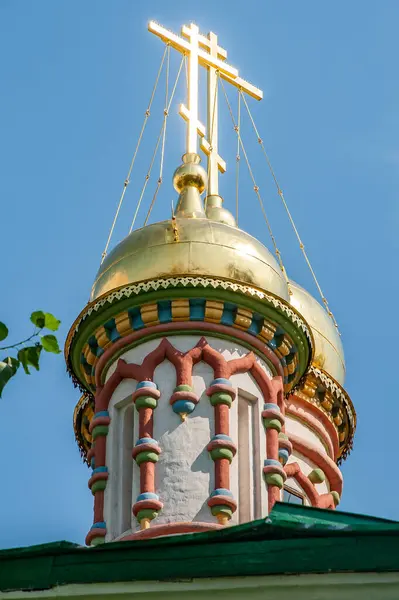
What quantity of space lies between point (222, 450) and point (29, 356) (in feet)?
17.5

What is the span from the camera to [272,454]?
10797 millimetres

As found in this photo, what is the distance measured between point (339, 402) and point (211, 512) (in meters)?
3.76

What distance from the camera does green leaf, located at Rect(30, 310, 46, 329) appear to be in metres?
5.07

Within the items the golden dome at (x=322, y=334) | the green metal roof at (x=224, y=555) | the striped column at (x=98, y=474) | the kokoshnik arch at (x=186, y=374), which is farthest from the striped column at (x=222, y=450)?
the green metal roof at (x=224, y=555)

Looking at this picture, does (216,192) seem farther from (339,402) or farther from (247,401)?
(247,401)

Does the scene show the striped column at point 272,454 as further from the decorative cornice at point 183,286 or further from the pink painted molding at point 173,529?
the decorative cornice at point 183,286

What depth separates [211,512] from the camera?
33.2 feet

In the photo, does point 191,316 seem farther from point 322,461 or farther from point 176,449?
point 322,461

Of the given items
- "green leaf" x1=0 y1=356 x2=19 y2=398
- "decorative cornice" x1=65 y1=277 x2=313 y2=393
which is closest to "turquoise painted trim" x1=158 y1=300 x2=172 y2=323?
"decorative cornice" x1=65 y1=277 x2=313 y2=393

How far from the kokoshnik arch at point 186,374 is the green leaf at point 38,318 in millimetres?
5002

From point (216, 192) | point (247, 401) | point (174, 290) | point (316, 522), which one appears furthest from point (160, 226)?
point (316, 522)

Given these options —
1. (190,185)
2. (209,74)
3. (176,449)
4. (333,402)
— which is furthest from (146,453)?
(209,74)

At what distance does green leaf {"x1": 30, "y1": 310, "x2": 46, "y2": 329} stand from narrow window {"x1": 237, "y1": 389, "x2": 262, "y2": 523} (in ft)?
17.7

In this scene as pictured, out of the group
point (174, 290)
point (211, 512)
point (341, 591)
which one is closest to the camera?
point (341, 591)
